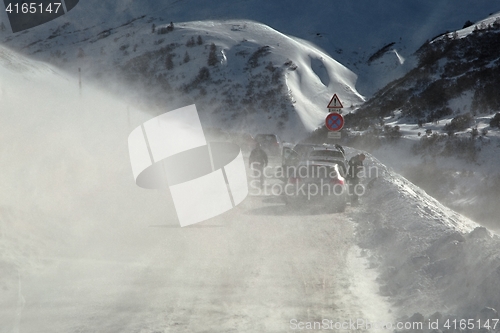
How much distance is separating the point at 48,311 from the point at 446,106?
44.5 metres

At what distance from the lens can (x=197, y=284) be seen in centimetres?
782

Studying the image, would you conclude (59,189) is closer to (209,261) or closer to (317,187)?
(209,261)

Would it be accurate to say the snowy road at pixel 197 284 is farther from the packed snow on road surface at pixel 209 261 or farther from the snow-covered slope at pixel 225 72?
the snow-covered slope at pixel 225 72

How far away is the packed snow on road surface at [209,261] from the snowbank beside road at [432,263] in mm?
26

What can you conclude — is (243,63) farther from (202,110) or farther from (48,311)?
(48,311)

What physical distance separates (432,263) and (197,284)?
343 cm

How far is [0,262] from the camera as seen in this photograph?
25.0 feet

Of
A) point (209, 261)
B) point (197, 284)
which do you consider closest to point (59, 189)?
point (209, 261)

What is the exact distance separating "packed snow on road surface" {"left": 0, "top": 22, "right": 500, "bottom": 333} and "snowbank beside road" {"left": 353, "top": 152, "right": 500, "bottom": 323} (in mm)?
26

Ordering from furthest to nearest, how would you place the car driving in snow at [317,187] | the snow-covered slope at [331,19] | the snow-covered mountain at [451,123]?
1. the snow-covered slope at [331,19]
2. the snow-covered mountain at [451,123]
3. the car driving in snow at [317,187]

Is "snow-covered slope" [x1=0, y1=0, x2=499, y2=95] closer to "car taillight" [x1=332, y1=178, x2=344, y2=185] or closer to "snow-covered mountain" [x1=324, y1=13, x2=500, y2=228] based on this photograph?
"snow-covered mountain" [x1=324, y1=13, x2=500, y2=228]

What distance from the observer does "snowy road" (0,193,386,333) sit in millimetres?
6266

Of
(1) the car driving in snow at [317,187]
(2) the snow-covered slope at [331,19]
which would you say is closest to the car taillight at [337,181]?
(1) the car driving in snow at [317,187]

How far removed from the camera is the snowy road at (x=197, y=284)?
627cm
